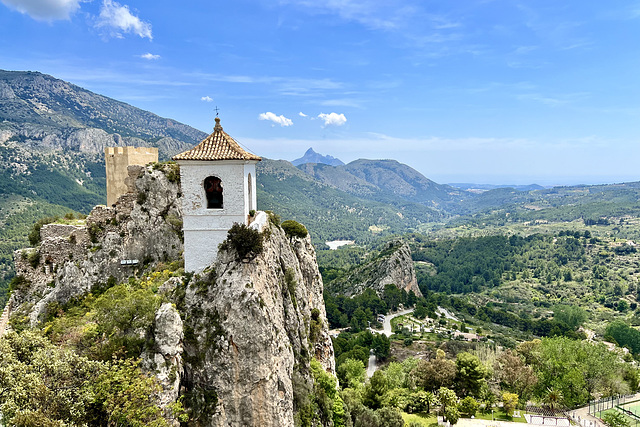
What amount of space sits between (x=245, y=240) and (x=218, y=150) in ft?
22.0

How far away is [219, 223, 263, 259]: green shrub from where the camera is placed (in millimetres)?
23656

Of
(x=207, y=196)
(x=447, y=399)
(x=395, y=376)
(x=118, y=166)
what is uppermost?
(x=118, y=166)

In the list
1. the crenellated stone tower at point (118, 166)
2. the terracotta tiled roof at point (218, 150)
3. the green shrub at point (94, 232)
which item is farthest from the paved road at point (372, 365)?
the terracotta tiled roof at point (218, 150)

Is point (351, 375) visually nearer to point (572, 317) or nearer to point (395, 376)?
point (395, 376)

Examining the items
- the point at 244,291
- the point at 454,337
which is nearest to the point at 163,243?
the point at 244,291

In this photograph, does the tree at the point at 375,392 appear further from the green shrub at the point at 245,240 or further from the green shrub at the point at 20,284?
the green shrub at the point at 20,284

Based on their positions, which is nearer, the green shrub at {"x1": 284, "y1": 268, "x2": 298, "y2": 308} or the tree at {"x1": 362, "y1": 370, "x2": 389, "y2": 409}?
the green shrub at {"x1": 284, "y1": 268, "x2": 298, "y2": 308}

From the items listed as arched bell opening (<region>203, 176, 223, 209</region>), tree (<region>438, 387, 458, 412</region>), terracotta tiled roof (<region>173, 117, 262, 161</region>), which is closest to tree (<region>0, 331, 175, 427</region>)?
arched bell opening (<region>203, 176, 223, 209</region>)

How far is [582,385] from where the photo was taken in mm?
47375

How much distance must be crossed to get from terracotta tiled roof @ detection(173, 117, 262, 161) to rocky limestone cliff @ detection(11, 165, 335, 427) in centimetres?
588

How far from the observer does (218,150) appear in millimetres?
25250

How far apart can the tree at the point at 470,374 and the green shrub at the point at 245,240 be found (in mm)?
38320

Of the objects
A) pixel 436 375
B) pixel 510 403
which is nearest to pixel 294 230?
pixel 436 375

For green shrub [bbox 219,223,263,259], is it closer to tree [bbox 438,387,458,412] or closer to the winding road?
tree [bbox 438,387,458,412]
